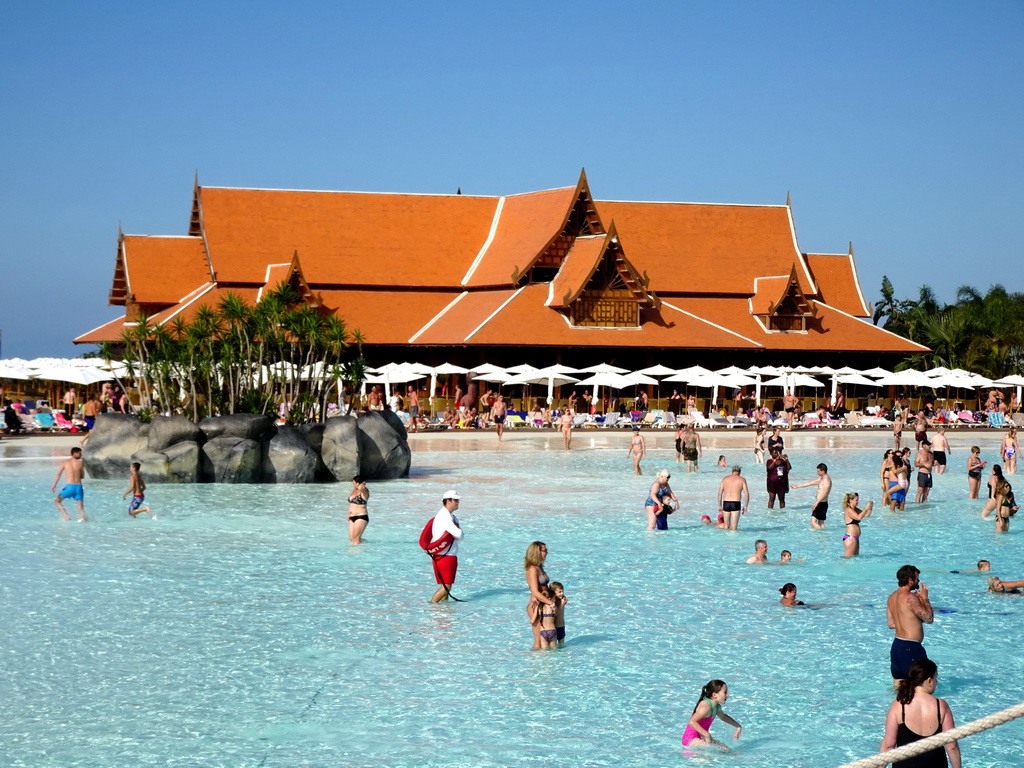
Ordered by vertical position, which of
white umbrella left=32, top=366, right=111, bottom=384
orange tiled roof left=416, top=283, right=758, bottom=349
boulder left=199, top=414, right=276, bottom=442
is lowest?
boulder left=199, top=414, right=276, bottom=442

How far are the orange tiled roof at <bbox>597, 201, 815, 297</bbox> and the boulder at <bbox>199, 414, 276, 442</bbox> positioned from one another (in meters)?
29.9

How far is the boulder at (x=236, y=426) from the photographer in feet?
82.0

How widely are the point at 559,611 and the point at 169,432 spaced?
1423cm

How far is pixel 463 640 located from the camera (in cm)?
1273

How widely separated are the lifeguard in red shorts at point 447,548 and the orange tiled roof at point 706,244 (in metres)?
39.7

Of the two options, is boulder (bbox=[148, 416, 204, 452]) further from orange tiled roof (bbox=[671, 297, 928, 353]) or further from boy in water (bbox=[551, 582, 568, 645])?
orange tiled roof (bbox=[671, 297, 928, 353])

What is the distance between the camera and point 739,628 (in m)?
13.4

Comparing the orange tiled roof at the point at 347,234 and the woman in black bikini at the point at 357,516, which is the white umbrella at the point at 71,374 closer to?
the orange tiled roof at the point at 347,234

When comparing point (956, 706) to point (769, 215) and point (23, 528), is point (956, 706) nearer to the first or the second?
point (23, 528)

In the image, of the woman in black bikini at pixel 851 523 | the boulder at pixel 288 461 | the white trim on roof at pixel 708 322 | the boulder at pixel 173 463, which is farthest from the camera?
the white trim on roof at pixel 708 322

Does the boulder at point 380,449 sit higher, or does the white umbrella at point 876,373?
the white umbrella at point 876,373

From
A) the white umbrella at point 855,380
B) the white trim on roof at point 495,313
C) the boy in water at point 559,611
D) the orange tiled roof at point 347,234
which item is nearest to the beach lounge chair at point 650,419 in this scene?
the white trim on roof at point 495,313

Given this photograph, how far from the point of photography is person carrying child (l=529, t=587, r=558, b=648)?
12.3m

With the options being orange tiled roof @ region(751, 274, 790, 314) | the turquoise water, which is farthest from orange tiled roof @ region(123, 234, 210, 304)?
the turquoise water
